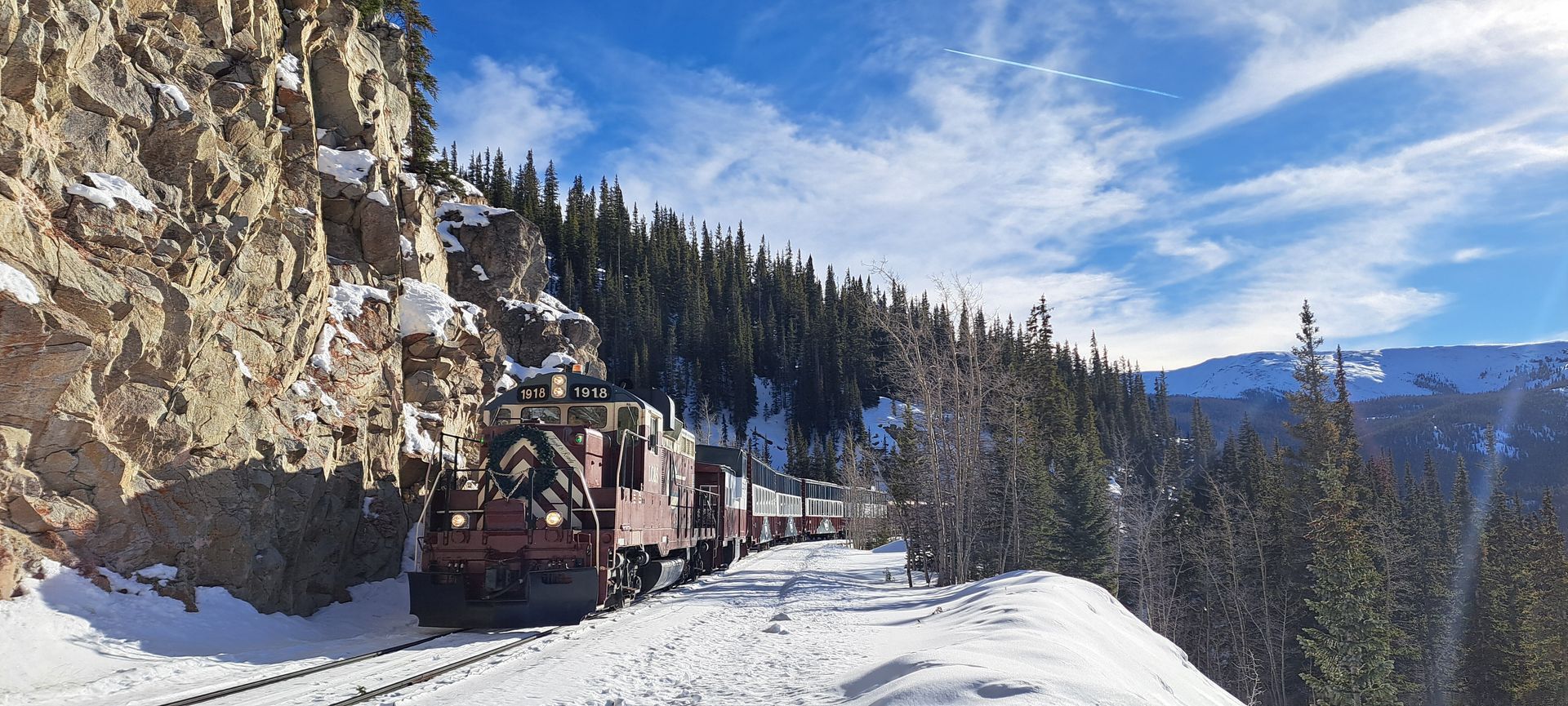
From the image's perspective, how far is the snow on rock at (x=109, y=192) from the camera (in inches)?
502

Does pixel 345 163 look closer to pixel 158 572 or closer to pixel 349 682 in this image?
pixel 158 572

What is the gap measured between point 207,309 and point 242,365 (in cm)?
118

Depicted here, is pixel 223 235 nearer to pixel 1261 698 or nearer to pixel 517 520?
pixel 517 520

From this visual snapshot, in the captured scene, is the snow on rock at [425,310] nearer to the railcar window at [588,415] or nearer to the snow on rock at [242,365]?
the snow on rock at [242,365]

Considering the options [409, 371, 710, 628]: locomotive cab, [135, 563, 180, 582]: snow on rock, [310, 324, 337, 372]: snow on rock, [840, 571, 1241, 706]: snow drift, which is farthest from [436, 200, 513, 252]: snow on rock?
[840, 571, 1241, 706]: snow drift

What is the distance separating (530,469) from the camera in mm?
14477

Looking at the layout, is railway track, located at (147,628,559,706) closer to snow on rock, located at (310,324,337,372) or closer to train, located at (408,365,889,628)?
train, located at (408,365,889,628)

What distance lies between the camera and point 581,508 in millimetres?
14523

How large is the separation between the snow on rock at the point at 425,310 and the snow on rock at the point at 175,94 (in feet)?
24.0

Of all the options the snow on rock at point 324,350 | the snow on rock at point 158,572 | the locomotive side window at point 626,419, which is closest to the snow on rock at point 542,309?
the snow on rock at point 324,350

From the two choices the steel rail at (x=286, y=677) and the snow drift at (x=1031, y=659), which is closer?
the snow drift at (x=1031, y=659)

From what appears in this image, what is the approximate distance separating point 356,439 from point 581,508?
7.10 metres

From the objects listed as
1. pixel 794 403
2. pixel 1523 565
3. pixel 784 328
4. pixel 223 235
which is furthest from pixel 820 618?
pixel 784 328

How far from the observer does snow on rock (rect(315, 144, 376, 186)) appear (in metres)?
21.2
